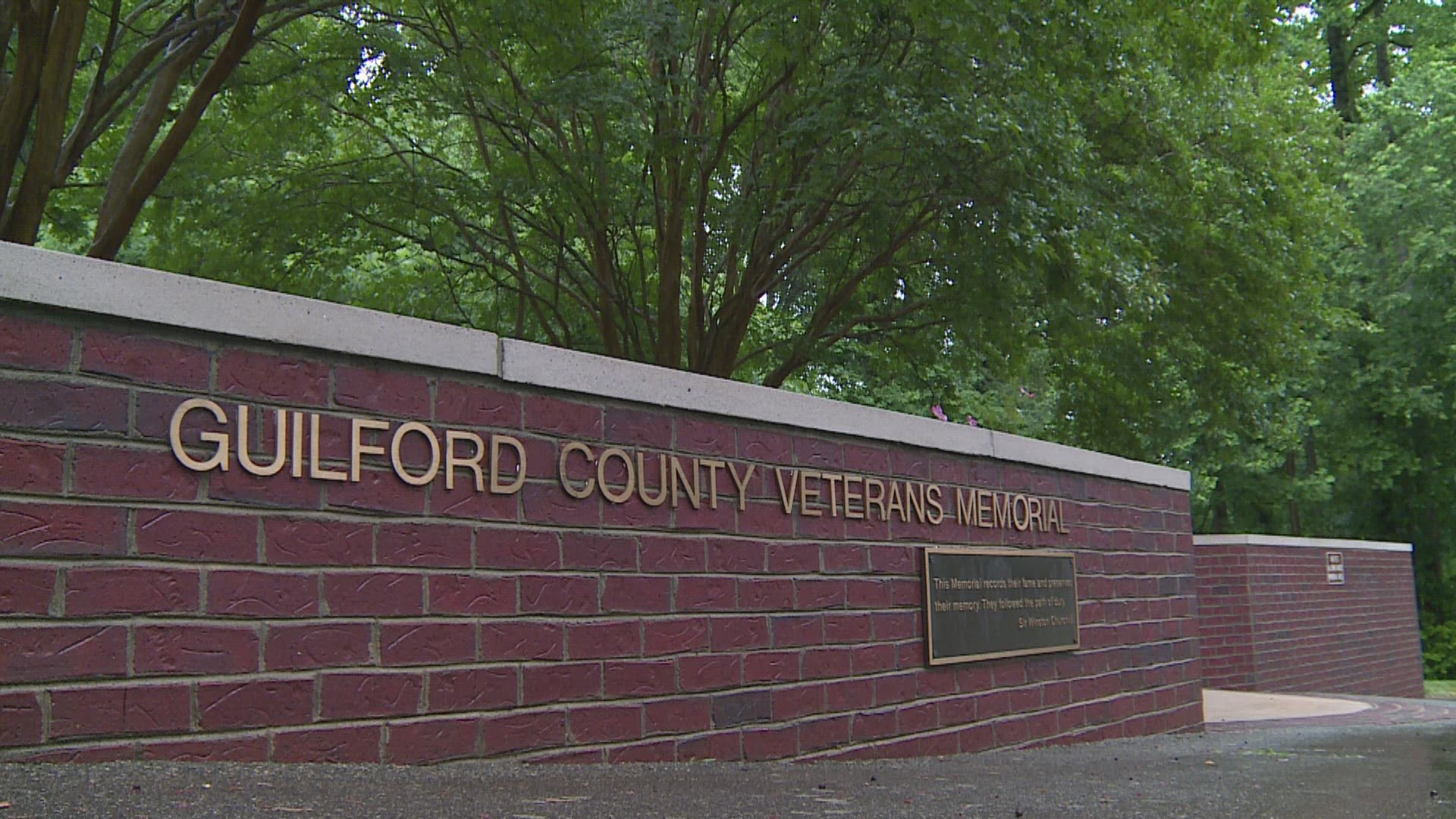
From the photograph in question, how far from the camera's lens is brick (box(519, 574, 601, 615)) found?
18.7ft

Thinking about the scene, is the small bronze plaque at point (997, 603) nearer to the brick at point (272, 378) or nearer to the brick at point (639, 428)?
the brick at point (639, 428)

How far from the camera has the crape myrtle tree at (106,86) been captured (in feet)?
25.3

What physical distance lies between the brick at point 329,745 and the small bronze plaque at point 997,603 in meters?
3.83

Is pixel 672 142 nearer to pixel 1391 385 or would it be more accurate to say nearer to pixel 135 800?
pixel 135 800

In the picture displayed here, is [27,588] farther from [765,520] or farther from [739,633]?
[765,520]

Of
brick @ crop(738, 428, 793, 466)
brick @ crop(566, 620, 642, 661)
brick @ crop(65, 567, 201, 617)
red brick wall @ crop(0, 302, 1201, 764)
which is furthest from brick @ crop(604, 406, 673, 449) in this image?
brick @ crop(65, 567, 201, 617)

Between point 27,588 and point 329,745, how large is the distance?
1193mm

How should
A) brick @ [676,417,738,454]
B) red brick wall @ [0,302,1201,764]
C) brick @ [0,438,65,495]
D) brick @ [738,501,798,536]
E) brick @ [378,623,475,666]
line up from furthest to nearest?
1. brick @ [738,501,798,536]
2. brick @ [676,417,738,454]
3. brick @ [378,623,475,666]
4. red brick wall @ [0,302,1201,764]
5. brick @ [0,438,65,495]

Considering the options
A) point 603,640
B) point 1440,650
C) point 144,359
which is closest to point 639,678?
point 603,640

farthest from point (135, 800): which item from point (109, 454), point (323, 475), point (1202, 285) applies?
point (1202, 285)

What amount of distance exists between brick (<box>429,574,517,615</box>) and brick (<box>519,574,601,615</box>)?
79mm

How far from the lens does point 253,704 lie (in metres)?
4.71

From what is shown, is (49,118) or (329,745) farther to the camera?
(49,118)

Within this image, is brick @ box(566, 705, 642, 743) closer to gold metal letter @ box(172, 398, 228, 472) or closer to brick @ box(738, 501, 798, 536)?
brick @ box(738, 501, 798, 536)
